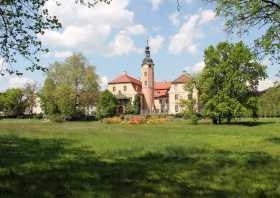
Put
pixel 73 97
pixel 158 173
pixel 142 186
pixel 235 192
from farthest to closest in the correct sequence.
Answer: pixel 73 97 → pixel 158 173 → pixel 142 186 → pixel 235 192

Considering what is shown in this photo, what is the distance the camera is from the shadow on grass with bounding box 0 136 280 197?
825 cm

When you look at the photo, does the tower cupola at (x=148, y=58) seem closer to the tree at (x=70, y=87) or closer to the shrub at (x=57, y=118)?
the tree at (x=70, y=87)

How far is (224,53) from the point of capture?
58969mm

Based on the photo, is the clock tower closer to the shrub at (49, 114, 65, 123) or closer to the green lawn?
the shrub at (49, 114, 65, 123)

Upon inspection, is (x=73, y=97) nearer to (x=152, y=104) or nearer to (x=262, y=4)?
(x=152, y=104)

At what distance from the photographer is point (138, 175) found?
34.5 feet

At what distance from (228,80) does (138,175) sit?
4856cm

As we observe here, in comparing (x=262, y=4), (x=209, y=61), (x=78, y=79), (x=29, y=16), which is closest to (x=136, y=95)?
(x=78, y=79)

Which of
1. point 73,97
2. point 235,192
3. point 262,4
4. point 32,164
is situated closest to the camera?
point 235,192

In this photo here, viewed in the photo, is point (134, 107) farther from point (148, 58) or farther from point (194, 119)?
point (194, 119)

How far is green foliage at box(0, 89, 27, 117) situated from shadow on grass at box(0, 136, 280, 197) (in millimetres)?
98000

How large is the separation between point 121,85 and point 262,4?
3698 inches

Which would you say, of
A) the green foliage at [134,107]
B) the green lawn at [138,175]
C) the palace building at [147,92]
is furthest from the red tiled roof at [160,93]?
the green lawn at [138,175]

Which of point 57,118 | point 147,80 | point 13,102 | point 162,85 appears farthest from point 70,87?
point 162,85
